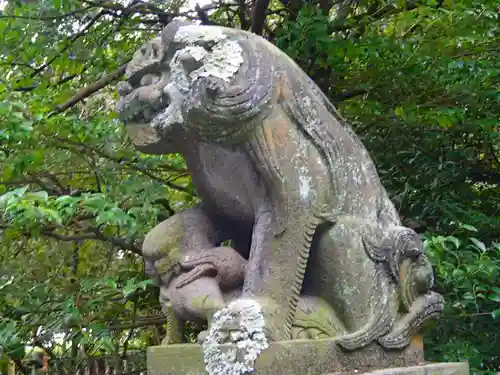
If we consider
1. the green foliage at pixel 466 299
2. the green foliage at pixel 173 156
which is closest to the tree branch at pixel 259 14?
the green foliage at pixel 173 156

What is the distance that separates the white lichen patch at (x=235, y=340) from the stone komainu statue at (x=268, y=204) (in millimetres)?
37

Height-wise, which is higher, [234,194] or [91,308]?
[234,194]

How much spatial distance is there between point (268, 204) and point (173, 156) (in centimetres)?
203

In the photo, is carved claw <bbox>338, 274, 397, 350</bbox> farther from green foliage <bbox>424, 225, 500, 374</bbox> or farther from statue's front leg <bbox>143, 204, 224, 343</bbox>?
green foliage <bbox>424, 225, 500, 374</bbox>

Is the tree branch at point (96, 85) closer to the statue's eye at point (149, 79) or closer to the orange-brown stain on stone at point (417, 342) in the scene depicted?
the statue's eye at point (149, 79)

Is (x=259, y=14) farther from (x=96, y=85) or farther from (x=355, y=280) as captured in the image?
(x=355, y=280)

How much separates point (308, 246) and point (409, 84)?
6.76ft

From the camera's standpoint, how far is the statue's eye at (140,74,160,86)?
223cm

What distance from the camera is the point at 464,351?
3076 mm

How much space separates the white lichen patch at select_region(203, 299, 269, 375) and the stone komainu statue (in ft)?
0.12

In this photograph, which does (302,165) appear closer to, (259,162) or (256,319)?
(259,162)

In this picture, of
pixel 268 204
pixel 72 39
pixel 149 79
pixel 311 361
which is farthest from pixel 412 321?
pixel 72 39

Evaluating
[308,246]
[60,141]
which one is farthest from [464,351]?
[60,141]

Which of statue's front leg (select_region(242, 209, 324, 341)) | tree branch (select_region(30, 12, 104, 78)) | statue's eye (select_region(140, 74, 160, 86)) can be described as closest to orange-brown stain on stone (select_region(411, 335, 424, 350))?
statue's front leg (select_region(242, 209, 324, 341))
